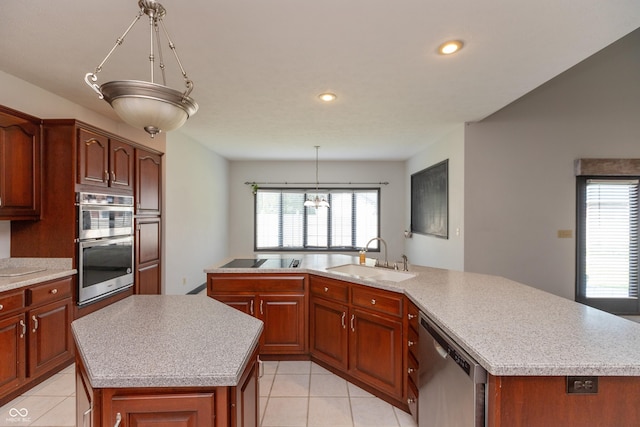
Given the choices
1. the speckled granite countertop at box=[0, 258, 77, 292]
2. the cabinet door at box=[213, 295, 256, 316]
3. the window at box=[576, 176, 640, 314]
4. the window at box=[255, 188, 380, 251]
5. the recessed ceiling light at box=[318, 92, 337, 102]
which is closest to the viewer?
the speckled granite countertop at box=[0, 258, 77, 292]

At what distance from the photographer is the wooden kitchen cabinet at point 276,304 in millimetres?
2684

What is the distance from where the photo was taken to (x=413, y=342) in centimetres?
183

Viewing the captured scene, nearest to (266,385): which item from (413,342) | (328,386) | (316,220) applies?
(328,386)

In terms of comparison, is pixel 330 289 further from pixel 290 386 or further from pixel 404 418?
pixel 404 418

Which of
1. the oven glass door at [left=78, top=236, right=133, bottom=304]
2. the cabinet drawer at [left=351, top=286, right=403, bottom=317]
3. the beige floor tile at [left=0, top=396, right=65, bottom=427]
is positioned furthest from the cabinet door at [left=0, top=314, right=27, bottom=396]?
the cabinet drawer at [left=351, top=286, right=403, bottom=317]

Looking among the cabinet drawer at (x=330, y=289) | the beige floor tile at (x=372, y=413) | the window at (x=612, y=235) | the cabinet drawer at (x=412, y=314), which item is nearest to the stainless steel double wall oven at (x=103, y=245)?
the cabinet drawer at (x=330, y=289)

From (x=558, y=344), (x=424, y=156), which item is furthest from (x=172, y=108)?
(x=424, y=156)

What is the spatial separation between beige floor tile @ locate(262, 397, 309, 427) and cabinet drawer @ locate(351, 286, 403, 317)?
845mm

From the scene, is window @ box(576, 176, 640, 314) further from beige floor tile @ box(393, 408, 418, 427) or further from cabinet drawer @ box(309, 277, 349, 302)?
cabinet drawer @ box(309, 277, 349, 302)

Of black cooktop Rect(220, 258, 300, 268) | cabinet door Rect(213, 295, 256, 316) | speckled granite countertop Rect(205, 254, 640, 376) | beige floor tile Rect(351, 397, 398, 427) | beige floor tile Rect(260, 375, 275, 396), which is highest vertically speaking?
speckled granite countertop Rect(205, 254, 640, 376)

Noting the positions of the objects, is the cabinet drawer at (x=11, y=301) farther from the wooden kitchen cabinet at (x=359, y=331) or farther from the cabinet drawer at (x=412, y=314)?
the cabinet drawer at (x=412, y=314)

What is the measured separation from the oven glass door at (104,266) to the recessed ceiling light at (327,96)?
2593 millimetres

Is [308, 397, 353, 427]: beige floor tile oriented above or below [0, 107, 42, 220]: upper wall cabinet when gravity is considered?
below

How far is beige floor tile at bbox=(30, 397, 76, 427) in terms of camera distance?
1897 millimetres
